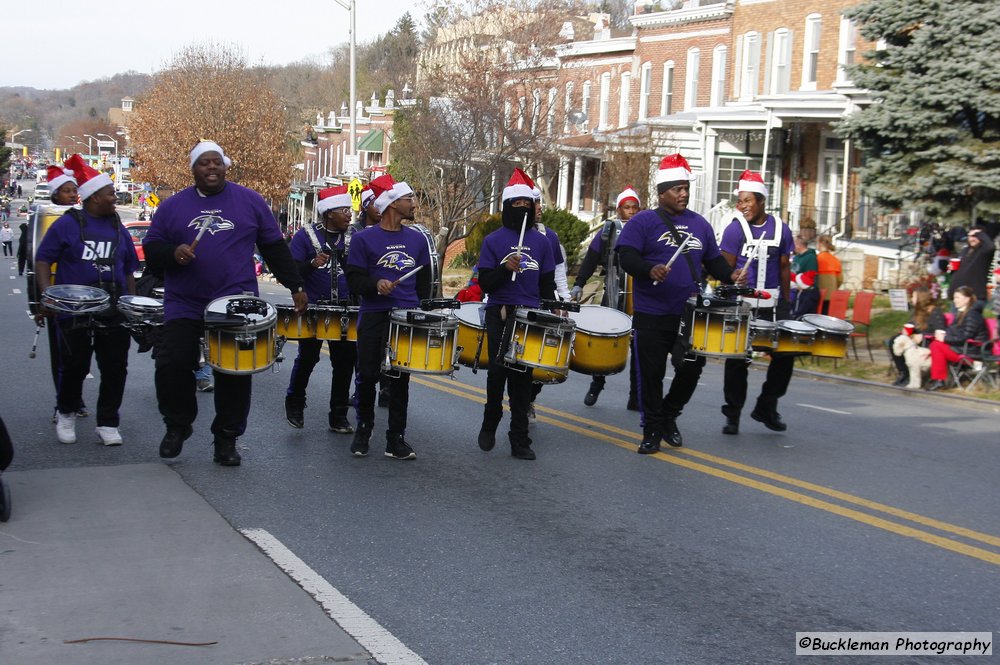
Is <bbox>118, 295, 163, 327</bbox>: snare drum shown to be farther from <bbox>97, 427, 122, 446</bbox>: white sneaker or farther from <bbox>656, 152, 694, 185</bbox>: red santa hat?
<bbox>656, 152, 694, 185</bbox>: red santa hat

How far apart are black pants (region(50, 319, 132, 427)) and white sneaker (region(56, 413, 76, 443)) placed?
41 millimetres

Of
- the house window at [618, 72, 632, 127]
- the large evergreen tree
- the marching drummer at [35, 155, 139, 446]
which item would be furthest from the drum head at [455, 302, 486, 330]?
the house window at [618, 72, 632, 127]

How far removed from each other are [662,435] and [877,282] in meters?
19.2

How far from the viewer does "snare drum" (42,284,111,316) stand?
8961 mm

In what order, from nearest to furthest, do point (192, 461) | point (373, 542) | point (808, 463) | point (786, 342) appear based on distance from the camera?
point (373, 542)
point (192, 461)
point (808, 463)
point (786, 342)

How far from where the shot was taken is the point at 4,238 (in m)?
63.7

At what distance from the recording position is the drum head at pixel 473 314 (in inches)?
390

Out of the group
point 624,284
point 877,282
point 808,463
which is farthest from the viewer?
point 877,282

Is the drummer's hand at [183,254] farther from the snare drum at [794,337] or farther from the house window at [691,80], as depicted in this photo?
the house window at [691,80]

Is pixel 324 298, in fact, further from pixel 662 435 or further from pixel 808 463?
pixel 808 463

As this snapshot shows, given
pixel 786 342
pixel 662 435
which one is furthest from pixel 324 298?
pixel 786 342

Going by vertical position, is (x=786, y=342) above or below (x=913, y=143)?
below

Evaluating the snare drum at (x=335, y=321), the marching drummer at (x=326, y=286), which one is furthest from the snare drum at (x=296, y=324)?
the marching drummer at (x=326, y=286)

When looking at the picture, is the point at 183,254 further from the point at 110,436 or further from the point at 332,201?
the point at 332,201
